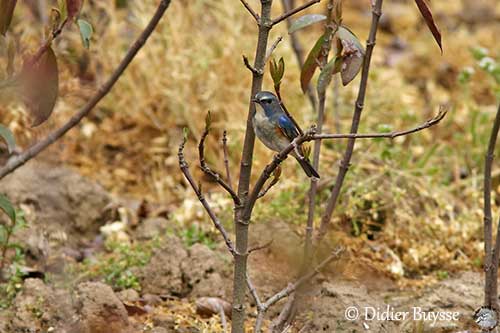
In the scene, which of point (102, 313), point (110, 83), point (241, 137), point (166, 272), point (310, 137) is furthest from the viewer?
point (241, 137)

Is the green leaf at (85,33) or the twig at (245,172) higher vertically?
the green leaf at (85,33)

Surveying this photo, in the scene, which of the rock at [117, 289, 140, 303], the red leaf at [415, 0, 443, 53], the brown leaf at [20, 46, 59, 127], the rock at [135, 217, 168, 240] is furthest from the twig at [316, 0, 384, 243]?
the rock at [135, 217, 168, 240]

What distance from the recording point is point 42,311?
100 inches

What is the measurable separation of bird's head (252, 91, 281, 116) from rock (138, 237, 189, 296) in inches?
42.8

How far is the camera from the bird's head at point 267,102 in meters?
1.85

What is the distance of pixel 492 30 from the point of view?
6254 millimetres

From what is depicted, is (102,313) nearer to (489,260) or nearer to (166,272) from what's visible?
(166,272)

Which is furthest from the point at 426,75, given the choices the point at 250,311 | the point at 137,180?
the point at 250,311

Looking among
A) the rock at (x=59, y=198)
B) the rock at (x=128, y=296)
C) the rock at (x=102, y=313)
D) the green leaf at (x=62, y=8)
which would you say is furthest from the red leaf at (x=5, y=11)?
the rock at (x=59, y=198)

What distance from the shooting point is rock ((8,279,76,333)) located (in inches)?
96.7

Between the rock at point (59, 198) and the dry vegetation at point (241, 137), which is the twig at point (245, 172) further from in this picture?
the rock at point (59, 198)

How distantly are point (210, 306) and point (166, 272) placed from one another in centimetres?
29

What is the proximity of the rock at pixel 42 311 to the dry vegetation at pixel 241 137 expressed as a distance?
0.73 meters
